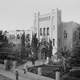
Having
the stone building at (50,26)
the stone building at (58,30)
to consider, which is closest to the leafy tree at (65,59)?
the stone building at (58,30)

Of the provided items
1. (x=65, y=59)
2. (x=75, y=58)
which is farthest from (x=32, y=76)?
(x=75, y=58)

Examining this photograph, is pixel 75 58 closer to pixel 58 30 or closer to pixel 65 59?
pixel 65 59

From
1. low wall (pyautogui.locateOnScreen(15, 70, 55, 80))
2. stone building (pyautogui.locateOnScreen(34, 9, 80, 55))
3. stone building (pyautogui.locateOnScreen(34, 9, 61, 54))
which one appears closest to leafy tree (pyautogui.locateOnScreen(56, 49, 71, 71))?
low wall (pyautogui.locateOnScreen(15, 70, 55, 80))

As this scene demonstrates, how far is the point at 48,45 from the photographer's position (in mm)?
24188

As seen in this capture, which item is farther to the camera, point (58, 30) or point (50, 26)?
point (50, 26)

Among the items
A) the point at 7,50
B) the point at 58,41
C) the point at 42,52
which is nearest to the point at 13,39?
the point at 7,50

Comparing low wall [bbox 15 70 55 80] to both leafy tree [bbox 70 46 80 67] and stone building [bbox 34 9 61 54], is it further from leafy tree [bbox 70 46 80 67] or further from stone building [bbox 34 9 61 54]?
stone building [bbox 34 9 61 54]

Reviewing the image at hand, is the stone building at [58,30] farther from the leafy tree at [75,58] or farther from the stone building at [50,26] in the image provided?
the leafy tree at [75,58]

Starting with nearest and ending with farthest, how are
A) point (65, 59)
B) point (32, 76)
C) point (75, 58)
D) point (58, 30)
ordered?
1. point (32, 76)
2. point (65, 59)
3. point (75, 58)
4. point (58, 30)

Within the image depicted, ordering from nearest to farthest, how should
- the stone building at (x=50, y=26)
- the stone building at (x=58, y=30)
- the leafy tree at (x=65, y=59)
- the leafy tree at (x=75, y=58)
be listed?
the leafy tree at (x=65, y=59) < the leafy tree at (x=75, y=58) < the stone building at (x=58, y=30) < the stone building at (x=50, y=26)

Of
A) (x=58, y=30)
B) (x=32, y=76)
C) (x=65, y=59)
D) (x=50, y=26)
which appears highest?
(x=50, y=26)

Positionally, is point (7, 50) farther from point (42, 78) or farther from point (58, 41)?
point (42, 78)

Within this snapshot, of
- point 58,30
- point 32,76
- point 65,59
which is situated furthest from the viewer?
point 58,30

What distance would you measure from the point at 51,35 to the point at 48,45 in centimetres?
208
